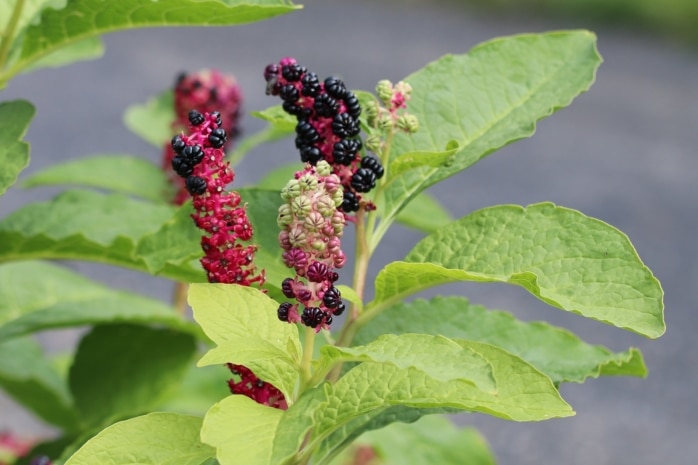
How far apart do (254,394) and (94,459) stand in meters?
0.22

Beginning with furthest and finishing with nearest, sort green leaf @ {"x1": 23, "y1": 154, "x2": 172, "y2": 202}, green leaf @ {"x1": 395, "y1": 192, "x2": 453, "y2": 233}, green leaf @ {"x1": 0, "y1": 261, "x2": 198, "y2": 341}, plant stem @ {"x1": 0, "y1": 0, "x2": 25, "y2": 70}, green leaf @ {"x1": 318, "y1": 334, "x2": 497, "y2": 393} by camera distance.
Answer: green leaf @ {"x1": 23, "y1": 154, "x2": 172, "y2": 202} → green leaf @ {"x1": 395, "y1": 192, "x2": 453, "y2": 233} → green leaf @ {"x1": 0, "y1": 261, "x2": 198, "y2": 341} → plant stem @ {"x1": 0, "y1": 0, "x2": 25, "y2": 70} → green leaf @ {"x1": 318, "y1": 334, "x2": 497, "y2": 393}

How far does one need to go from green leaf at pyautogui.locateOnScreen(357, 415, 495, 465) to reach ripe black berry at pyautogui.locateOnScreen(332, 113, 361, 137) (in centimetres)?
96

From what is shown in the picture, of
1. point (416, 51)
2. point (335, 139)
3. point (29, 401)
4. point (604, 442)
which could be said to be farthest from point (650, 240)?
point (335, 139)

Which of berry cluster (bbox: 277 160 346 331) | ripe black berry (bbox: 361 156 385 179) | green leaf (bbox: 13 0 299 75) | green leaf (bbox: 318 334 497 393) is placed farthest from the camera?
green leaf (bbox: 13 0 299 75)

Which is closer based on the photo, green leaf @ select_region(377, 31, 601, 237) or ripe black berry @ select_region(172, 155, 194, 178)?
ripe black berry @ select_region(172, 155, 194, 178)

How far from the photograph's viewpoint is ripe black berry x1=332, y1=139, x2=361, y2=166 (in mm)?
1345

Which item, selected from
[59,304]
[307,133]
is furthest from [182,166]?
[59,304]

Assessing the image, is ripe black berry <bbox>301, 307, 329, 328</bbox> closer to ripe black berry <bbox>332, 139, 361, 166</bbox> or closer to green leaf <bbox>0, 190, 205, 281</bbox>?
ripe black berry <bbox>332, 139, 361, 166</bbox>

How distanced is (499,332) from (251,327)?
518mm

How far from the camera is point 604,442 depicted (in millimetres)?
7551

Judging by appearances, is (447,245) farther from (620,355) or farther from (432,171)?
(620,355)

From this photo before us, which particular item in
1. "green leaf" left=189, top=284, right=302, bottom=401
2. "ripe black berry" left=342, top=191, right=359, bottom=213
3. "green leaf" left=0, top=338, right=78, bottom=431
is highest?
"ripe black berry" left=342, top=191, right=359, bottom=213

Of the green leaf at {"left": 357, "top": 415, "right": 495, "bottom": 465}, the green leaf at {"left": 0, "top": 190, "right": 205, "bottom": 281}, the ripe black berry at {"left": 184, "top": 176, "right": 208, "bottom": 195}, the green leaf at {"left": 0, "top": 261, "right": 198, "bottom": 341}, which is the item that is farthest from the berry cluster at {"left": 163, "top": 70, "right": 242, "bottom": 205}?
the ripe black berry at {"left": 184, "top": 176, "right": 208, "bottom": 195}

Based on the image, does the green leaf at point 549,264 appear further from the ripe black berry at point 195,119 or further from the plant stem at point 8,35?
the plant stem at point 8,35
